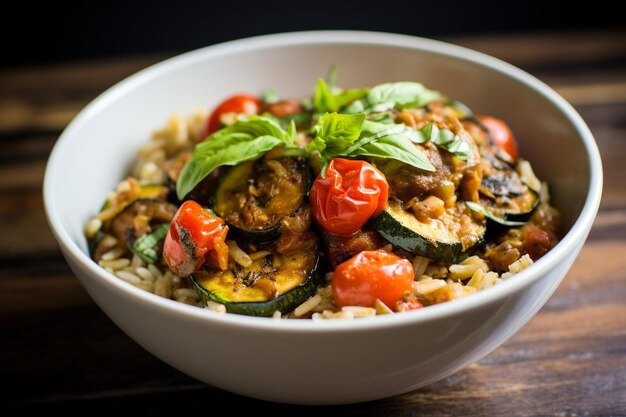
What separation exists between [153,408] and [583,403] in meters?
1.89

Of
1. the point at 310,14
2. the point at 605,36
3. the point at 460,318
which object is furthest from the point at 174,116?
the point at 605,36

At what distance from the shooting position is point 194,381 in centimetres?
342

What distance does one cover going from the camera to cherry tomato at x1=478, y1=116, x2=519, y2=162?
3.91 metres

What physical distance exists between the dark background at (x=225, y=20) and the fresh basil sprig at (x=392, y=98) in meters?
3.76

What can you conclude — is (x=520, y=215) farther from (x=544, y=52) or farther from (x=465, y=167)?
(x=544, y=52)

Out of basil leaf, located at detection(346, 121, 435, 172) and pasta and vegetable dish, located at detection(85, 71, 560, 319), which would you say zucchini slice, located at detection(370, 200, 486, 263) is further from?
basil leaf, located at detection(346, 121, 435, 172)

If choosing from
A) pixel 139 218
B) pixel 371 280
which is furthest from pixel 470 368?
pixel 139 218

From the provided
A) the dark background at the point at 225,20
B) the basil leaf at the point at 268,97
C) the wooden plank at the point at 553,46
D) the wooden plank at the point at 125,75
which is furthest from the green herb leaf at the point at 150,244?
the dark background at the point at 225,20

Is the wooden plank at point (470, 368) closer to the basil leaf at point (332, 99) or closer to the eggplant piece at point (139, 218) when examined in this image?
the eggplant piece at point (139, 218)

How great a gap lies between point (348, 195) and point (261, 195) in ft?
1.69

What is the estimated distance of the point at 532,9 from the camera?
730 centimetres

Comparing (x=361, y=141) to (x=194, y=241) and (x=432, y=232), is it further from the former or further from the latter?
(x=194, y=241)

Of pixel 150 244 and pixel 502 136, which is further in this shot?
pixel 502 136

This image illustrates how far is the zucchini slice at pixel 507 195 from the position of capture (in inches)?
134
